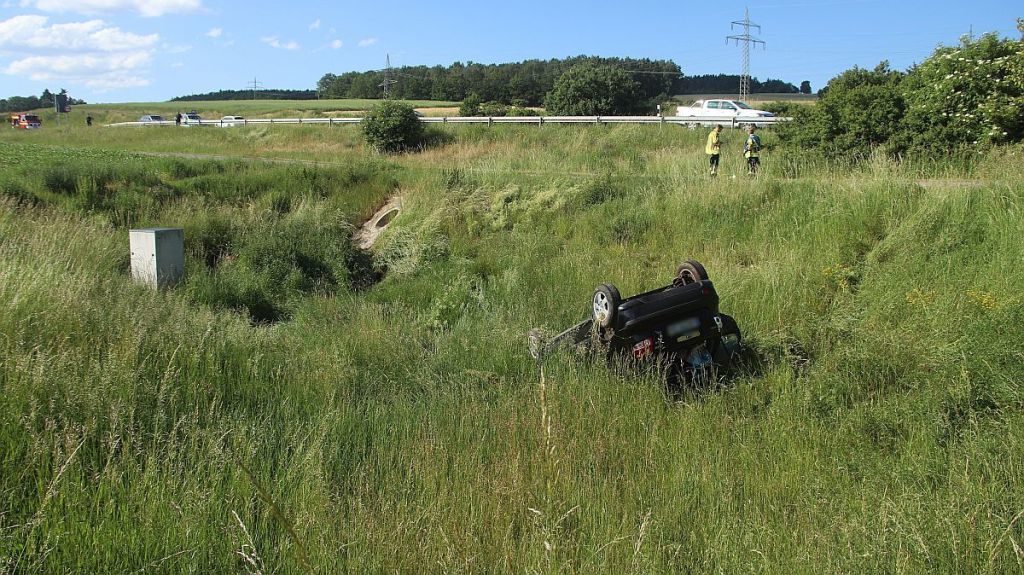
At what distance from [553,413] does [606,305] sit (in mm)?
1307

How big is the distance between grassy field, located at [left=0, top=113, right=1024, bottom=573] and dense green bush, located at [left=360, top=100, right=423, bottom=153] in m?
18.7

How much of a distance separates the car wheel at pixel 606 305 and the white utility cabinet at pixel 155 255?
7.95 metres

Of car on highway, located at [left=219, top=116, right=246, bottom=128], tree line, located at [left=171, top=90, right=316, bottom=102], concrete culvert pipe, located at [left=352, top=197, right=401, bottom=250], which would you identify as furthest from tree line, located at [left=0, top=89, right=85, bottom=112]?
concrete culvert pipe, located at [left=352, top=197, right=401, bottom=250]

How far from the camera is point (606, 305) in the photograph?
6246 mm

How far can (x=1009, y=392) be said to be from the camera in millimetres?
5297

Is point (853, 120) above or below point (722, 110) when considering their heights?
below

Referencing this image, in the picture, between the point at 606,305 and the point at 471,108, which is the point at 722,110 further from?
the point at 606,305

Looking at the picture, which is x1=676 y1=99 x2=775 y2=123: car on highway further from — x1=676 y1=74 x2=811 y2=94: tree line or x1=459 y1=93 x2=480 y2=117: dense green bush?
x1=676 y1=74 x2=811 y2=94: tree line

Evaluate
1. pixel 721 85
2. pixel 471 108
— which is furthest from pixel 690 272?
pixel 721 85

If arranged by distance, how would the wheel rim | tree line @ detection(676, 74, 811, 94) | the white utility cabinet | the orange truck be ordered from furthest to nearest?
tree line @ detection(676, 74, 811, 94), the orange truck, the white utility cabinet, the wheel rim

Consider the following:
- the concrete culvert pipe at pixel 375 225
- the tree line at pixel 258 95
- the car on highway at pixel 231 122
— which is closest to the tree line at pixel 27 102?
the tree line at pixel 258 95

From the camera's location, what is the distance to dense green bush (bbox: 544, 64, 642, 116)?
163 ft

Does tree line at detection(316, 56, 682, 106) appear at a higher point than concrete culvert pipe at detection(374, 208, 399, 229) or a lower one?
higher

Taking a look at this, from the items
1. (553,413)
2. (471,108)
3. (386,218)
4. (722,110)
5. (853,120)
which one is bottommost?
(553,413)
